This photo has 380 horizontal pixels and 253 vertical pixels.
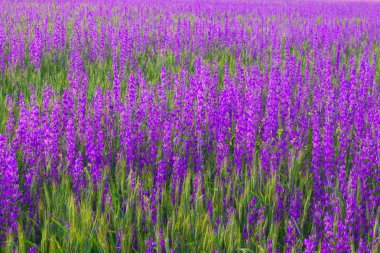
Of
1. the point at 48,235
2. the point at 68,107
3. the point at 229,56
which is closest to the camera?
the point at 48,235

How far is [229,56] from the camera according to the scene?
7.48 meters

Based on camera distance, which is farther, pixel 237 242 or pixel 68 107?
pixel 68 107

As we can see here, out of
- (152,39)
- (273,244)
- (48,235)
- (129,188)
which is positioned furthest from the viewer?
(152,39)

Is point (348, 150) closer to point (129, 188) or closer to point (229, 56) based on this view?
point (129, 188)

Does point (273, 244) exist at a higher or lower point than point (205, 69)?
lower

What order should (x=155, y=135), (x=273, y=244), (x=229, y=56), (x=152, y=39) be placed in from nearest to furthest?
(x=273, y=244), (x=155, y=135), (x=229, y=56), (x=152, y=39)

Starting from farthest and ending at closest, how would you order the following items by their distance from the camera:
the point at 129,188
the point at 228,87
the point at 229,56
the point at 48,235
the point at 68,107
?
the point at 229,56, the point at 228,87, the point at 68,107, the point at 129,188, the point at 48,235

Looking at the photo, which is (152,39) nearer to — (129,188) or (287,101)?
(287,101)

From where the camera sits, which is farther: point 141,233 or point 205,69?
point 205,69

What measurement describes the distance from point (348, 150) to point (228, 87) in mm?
1215

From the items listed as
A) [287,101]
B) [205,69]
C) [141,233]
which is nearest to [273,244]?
[141,233]

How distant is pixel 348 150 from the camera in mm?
3375

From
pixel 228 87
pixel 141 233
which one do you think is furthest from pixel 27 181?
pixel 228 87

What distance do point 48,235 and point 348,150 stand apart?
2.31 m
